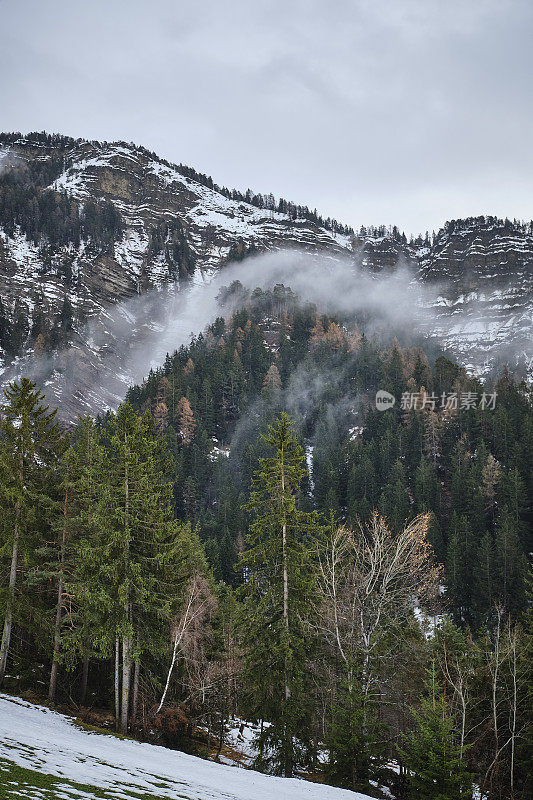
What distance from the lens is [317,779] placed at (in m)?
19.2

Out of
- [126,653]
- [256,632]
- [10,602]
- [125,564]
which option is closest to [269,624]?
[256,632]

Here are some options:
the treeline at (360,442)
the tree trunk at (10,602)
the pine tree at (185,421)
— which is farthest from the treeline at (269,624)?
the pine tree at (185,421)

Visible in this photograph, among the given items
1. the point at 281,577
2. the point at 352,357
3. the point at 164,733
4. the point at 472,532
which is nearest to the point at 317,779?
the point at 164,733

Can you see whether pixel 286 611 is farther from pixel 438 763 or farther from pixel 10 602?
pixel 10 602

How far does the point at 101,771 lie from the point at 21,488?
11360 mm

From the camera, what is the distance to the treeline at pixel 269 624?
53.6ft

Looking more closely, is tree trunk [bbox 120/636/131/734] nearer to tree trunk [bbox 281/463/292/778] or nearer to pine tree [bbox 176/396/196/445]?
tree trunk [bbox 281/463/292/778]

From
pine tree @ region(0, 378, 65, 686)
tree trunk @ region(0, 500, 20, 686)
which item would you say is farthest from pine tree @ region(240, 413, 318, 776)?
tree trunk @ region(0, 500, 20, 686)

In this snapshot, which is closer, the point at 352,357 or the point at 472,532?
the point at 472,532

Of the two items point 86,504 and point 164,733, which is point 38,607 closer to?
point 86,504

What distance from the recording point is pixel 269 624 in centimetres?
1769

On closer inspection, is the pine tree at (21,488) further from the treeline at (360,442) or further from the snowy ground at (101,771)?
the treeline at (360,442)

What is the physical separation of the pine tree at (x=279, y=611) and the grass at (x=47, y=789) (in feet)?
20.8

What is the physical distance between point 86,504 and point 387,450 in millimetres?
71846
